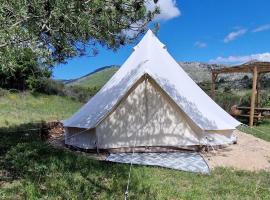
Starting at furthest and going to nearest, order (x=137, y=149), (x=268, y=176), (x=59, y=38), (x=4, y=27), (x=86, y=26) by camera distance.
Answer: (x=137, y=149) < (x=268, y=176) < (x=59, y=38) < (x=86, y=26) < (x=4, y=27)

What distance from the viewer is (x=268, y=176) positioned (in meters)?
6.61

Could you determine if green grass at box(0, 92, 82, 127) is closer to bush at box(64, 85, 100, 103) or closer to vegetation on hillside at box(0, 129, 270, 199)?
bush at box(64, 85, 100, 103)

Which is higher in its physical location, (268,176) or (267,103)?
(267,103)

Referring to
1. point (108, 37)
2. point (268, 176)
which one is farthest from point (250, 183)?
point (108, 37)

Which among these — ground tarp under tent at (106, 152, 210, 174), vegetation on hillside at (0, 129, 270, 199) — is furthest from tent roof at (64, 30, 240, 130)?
vegetation on hillside at (0, 129, 270, 199)

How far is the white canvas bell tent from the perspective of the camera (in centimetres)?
848

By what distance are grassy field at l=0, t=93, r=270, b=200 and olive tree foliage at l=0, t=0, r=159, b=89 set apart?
1.59 m

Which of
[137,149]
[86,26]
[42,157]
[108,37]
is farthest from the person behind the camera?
[137,149]

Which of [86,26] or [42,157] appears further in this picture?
[42,157]

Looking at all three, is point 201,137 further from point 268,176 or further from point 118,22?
point 118,22

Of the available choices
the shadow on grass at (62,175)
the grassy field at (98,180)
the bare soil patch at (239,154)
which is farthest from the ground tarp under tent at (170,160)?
the shadow on grass at (62,175)

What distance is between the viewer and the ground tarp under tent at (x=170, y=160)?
6.97m

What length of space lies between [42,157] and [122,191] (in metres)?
2.38

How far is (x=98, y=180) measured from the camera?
5730 millimetres
